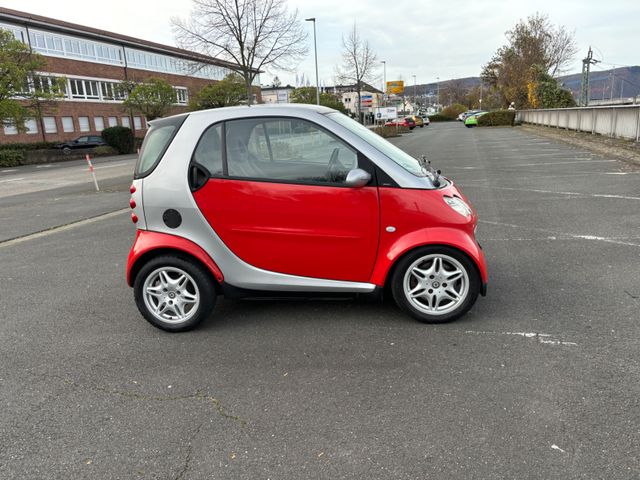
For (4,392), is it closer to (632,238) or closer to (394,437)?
(394,437)

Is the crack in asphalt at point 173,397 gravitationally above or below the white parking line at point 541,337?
below

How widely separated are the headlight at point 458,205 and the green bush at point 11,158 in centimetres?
3224

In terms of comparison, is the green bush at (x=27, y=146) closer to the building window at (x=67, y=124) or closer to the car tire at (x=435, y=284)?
the building window at (x=67, y=124)

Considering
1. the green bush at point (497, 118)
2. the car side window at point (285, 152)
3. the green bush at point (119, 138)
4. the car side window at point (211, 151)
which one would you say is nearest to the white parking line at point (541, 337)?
the car side window at point (285, 152)

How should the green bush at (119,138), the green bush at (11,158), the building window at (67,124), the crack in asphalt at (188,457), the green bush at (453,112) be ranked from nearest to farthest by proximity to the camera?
the crack in asphalt at (188,457) → the green bush at (11,158) → the green bush at (119,138) → the building window at (67,124) → the green bush at (453,112)

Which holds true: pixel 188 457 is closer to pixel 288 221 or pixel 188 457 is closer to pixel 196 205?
pixel 288 221

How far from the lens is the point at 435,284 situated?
392 centimetres

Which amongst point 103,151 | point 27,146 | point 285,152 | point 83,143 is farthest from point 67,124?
point 285,152

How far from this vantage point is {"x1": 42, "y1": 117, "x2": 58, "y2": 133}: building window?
43625mm

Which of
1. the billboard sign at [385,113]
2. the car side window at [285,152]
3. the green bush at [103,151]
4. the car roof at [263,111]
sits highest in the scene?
the billboard sign at [385,113]

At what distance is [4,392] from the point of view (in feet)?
10.9

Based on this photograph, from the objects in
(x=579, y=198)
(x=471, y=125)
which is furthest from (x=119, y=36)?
(x=579, y=198)

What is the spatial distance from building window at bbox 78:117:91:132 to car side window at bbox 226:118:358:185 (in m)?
49.9

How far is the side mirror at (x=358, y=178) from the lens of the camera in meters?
3.71
